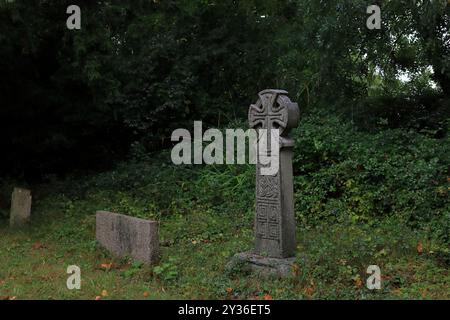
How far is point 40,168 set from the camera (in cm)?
1545

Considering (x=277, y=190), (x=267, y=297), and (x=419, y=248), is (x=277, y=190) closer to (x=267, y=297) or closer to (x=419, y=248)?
(x=267, y=297)

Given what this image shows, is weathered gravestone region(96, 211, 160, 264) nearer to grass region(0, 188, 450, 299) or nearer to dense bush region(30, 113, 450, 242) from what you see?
grass region(0, 188, 450, 299)

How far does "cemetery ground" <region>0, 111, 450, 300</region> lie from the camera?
21.7ft

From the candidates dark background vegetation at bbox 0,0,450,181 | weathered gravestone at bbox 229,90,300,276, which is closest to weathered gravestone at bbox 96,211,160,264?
weathered gravestone at bbox 229,90,300,276

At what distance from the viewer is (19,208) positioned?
10930 mm

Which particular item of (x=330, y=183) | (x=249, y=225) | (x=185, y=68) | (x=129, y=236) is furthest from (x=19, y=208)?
(x=185, y=68)

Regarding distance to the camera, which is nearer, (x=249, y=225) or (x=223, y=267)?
(x=223, y=267)

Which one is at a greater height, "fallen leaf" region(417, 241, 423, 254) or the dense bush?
the dense bush

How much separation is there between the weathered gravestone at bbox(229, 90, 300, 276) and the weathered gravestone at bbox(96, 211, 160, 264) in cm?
120

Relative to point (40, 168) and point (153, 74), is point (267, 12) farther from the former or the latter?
point (40, 168)

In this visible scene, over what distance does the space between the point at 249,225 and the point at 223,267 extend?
2.29m

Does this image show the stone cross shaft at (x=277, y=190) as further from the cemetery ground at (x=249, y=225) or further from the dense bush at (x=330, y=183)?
the dense bush at (x=330, y=183)

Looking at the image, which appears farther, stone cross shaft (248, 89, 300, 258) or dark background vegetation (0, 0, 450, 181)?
dark background vegetation (0, 0, 450, 181)

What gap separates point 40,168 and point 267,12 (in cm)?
827
